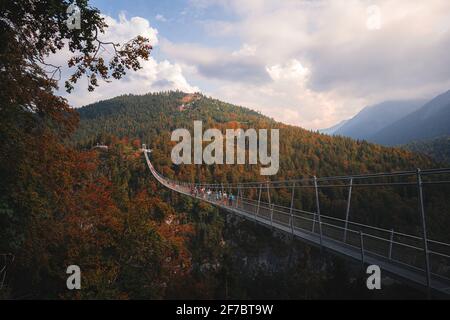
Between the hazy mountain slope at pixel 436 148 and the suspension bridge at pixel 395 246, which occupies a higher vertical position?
the hazy mountain slope at pixel 436 148

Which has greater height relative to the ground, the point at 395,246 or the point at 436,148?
the point at 436,148

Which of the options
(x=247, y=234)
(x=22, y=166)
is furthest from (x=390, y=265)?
(x=247, y=234)

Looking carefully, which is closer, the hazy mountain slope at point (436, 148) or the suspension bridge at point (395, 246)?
the suspension bridge at point (395, 246)

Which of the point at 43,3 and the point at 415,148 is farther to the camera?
the point at 415,148

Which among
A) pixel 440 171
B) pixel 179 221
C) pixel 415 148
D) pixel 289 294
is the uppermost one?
pixel 415 148

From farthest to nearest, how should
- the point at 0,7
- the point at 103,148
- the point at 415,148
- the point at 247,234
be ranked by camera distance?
1. the point at 415,148
2. the point at 103,148
3. the point at 247,234
4. the point at 0,7

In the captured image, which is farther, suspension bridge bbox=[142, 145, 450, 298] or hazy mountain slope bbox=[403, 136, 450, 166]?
hazy mountain slope bbox=[403, 136, 450, 166]

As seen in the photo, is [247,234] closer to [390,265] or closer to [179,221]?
[179,221]

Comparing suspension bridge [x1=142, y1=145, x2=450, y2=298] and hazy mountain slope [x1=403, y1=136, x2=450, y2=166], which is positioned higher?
hazy mountain slope [x1=403, y1=136, x2=450, y2=166]

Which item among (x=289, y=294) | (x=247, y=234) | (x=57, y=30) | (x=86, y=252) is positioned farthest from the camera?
(x=247, y=234)

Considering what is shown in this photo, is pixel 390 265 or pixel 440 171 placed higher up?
pixel 440 171

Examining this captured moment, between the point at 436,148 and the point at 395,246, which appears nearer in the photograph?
the point at 395,246
